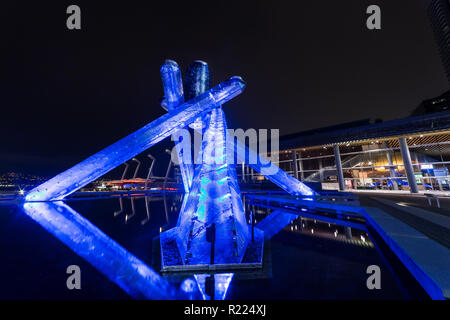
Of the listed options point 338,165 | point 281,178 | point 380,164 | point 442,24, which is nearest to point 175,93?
point 281,178

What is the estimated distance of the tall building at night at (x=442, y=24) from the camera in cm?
4897

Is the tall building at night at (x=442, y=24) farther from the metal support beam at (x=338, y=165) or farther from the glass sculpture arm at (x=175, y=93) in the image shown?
the glass sculpture arm at (x=175, y=93)

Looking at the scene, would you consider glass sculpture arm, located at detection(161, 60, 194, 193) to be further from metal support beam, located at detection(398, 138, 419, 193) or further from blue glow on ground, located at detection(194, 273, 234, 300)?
metal support beam, located at detection(398, 138, 419, 193)

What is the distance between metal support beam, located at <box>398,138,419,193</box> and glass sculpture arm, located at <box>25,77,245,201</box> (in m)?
21.3

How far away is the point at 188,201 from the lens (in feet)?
18.9

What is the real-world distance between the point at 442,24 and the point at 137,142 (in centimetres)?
8409

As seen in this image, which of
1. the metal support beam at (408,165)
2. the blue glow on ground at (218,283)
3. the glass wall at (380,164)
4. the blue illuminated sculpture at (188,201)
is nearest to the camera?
the blue glow on ground at (218,283)

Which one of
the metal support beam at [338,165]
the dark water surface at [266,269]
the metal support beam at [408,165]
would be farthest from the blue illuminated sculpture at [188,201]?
the metal support beam at [408,165]

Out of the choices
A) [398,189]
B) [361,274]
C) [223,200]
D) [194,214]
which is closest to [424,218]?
[361,274]

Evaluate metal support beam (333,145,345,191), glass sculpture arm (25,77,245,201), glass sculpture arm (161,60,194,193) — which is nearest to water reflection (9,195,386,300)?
glass sculpture arm (25,77,245,201)

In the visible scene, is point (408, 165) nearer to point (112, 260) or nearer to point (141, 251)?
point (141, 251)

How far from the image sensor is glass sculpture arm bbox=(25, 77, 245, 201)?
353 inches

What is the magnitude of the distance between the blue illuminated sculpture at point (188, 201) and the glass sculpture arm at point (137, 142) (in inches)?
1.8
